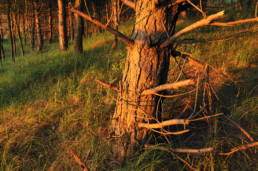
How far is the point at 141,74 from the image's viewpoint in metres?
1.86

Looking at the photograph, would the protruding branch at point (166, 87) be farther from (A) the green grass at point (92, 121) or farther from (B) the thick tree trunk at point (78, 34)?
(B) the thick tree trunk at point (78, 34)

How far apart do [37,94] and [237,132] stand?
3296 millimetres

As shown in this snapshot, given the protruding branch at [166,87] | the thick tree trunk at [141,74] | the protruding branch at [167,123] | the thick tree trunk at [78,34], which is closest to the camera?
the protruding branch at [167,123]

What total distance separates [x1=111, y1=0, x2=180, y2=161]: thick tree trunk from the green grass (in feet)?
0.56

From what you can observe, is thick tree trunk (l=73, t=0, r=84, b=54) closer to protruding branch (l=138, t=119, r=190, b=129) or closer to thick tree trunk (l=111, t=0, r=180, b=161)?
thick tree trunk (l=111, t=0, r=180, b=161)

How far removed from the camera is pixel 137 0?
76.0 inches

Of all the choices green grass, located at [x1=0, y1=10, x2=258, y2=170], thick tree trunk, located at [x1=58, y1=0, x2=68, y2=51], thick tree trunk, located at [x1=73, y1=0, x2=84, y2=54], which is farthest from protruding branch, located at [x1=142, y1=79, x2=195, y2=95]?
thick tree trunk, located at [x1=58, y1=0, x2=68, y2=51]

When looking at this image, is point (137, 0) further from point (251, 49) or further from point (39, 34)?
point (39, 34)

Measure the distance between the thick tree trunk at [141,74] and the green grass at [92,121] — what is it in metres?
0.17

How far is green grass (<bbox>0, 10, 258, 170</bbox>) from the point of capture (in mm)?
1823

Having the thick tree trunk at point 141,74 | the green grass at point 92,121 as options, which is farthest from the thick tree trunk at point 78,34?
the thick tree trunk at point 141,74

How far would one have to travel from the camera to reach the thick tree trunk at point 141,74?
Result: 1.79 metres

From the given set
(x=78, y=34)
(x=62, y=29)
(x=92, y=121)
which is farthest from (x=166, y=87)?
(x=62, y=29)

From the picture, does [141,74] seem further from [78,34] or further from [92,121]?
[78,34]
